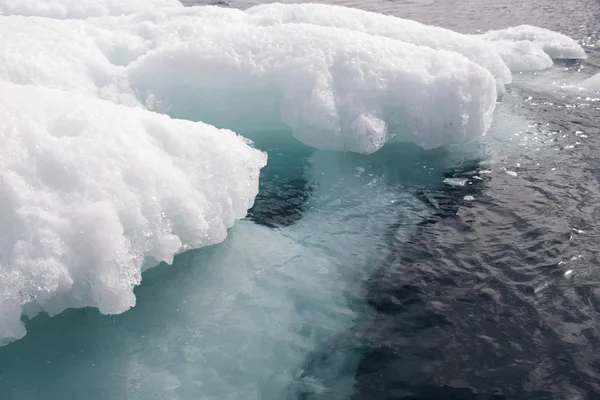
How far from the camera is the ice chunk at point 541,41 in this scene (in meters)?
9.62

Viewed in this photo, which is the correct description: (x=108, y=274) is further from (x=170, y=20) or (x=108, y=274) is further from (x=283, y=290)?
(x=170, y=20)

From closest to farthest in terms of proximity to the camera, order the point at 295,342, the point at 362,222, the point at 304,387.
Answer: the point at 304,387, the point at 295,342, the point at 362,222

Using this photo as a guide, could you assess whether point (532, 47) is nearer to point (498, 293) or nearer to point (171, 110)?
point (171, 110)

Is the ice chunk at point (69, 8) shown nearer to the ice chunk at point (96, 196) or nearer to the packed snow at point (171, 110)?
the packed snow at point (171, 110)

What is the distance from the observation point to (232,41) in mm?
6383

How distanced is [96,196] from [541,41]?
8.72 metres

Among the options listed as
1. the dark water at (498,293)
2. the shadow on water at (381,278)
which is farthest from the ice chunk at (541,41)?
the shadow on water at (381,278)

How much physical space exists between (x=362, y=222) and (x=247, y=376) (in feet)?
6.34

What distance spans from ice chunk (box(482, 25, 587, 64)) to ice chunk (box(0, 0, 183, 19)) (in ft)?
19.3

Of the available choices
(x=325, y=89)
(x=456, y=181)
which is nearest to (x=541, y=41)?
(x=456, y=181)

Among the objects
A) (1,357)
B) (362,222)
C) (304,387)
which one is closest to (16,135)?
(1,357)

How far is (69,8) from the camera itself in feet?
32.3

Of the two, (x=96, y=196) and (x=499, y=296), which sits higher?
(x=96, y=196)

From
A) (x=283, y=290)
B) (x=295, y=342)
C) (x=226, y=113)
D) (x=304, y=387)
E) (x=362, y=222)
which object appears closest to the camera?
(x=304, y=387)
